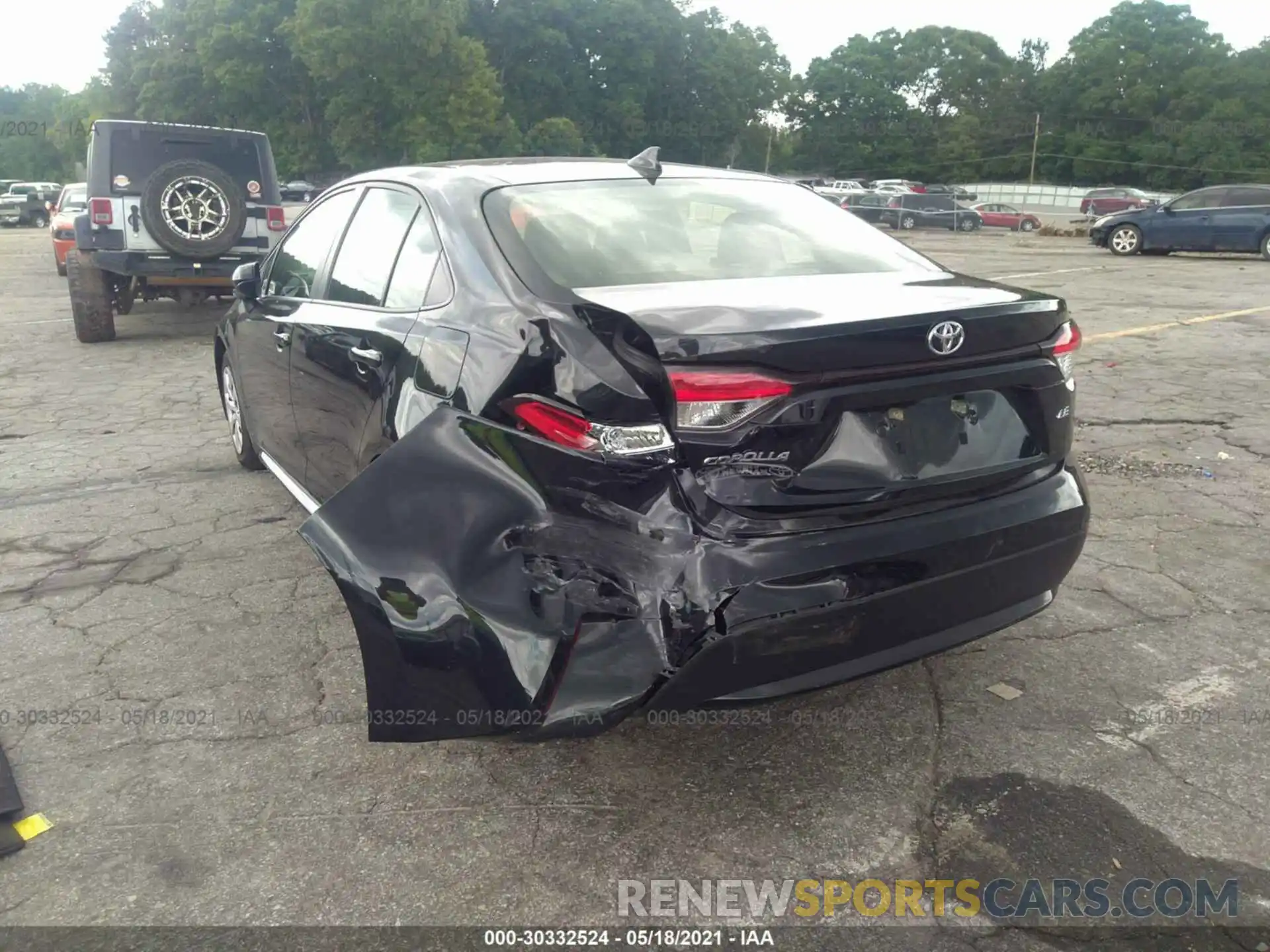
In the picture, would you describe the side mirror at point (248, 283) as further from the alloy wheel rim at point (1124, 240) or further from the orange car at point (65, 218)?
the alloy wheel rim at point (1124, 240)

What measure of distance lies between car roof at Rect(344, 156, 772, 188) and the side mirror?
39.5 inches

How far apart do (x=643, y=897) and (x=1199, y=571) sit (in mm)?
2895

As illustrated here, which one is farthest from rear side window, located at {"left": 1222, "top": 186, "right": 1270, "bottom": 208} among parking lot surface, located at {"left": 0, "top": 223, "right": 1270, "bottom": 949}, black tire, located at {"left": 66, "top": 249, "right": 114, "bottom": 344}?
black tire, located at {"left": 66, "top": 249, "right": 114, "bottom": 344}

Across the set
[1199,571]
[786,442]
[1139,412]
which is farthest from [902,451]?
[1139,412]

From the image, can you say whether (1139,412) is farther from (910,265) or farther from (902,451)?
(902,451)

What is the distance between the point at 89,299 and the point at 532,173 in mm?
8324

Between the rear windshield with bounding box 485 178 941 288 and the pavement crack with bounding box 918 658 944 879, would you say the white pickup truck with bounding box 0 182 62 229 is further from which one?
the pavement crack with bounding box 918 658 944 879

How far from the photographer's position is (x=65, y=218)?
14.4 metres

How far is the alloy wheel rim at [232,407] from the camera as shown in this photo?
17.1ft

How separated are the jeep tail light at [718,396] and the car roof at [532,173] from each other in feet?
4.21

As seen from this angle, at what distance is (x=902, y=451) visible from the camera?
235 cm

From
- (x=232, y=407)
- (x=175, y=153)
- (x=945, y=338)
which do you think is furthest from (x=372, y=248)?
(x=175, y=153)

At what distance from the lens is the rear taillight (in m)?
2.68

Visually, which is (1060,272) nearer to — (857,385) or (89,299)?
(89,299)
